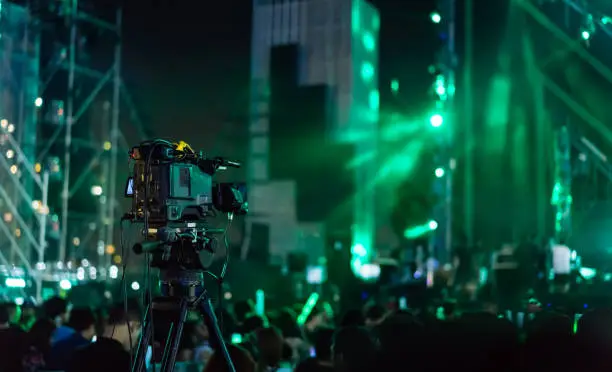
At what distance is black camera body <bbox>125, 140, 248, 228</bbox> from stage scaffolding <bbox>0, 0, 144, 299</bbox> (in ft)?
26.2

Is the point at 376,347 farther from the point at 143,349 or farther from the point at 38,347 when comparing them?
the point at 38,347

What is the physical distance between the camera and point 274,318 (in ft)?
Result: 20.3

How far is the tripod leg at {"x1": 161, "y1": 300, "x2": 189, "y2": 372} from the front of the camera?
9.32ft

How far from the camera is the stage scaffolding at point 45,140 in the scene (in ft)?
34.7

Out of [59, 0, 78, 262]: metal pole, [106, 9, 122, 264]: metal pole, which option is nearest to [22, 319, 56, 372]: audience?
[59, 0, 78, 262]: metal pole

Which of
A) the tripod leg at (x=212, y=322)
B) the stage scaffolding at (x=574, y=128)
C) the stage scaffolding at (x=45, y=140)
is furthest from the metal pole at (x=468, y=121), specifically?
the tripod leg at (x=212, y=322)

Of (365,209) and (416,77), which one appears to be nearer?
(365,209)

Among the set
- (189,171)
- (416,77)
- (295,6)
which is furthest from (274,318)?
(416,77)

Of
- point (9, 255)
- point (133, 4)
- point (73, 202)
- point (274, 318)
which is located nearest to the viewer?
point (274, 318)

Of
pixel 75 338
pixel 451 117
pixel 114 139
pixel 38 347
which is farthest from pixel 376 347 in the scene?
pixel 451 117

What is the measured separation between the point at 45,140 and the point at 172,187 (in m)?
9.46

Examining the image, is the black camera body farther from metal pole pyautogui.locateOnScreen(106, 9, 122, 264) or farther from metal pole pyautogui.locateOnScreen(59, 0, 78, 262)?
metal pole pyautogui.locateOnScreen(106, 9, 122, 264)

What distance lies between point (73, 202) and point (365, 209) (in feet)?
17.8

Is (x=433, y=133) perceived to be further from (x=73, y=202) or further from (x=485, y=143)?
(x=73, y=202)
